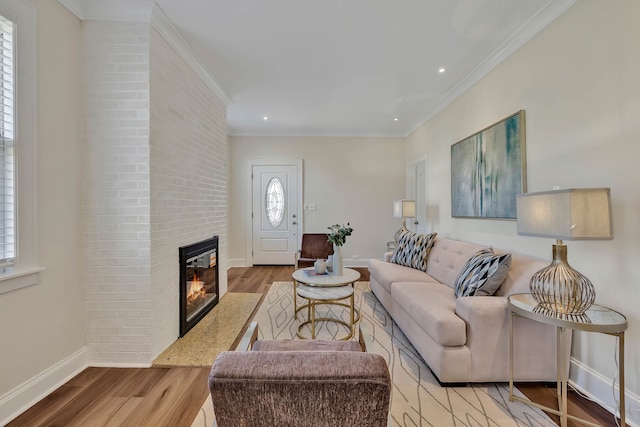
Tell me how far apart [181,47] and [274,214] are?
3.41 metres

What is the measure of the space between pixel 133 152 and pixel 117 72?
62 cm

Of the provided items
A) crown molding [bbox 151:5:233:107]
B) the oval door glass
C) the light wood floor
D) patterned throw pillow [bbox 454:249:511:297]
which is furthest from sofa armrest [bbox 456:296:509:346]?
the oval door glass

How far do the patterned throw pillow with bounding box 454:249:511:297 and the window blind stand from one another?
9.92 ft

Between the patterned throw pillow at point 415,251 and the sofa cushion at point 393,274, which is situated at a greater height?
the patterned throw pillow at point 415,251

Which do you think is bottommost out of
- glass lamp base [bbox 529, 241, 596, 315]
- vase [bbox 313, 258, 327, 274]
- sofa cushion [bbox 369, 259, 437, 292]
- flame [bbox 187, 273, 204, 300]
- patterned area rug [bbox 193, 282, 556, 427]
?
patterned area rug [bbox 193, 282, 556, 427]

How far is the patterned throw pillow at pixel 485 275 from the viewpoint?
82.1 inches

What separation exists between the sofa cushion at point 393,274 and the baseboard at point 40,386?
2652 mm

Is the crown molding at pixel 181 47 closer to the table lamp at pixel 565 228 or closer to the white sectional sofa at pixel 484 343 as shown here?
the table lamp at pixel 565 228

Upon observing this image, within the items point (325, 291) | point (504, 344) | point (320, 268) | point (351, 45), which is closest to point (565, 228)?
point (504, 344)

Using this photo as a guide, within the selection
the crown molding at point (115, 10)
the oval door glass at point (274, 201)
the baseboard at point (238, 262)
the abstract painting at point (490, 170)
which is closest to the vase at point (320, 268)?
the abstract painting at point (490, 170)

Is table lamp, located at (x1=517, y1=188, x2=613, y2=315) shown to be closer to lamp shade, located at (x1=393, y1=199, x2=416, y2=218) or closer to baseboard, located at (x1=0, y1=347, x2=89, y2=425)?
lamp shade, located at (x1=393, y1=199, x2=416, y2=218)

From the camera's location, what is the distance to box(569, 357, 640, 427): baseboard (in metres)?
1.55

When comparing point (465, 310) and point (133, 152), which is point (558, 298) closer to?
point (465, 310)

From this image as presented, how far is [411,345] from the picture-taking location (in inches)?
97.6
